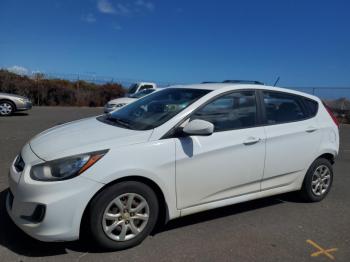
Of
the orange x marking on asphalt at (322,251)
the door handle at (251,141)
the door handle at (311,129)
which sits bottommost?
the orange x marking on asphalt at (322,251)

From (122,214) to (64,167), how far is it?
2.32ft

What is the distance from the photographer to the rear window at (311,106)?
4883 mm

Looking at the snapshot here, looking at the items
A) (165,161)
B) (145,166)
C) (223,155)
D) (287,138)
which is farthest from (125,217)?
(287,138)

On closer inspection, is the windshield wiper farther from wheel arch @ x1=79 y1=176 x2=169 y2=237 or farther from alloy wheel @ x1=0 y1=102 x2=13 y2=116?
alloy wheel @ x1=0 y1=102 x2=13 y2=116

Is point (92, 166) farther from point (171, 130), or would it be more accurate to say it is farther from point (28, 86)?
point (28, 86)

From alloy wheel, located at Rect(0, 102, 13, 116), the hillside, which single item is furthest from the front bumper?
the hillside

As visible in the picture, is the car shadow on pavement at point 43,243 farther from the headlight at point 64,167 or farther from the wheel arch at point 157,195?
the headlight at point 64,167

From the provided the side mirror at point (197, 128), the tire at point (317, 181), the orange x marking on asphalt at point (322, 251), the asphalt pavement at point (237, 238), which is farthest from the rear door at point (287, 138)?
the side mirror at point (197, 128)

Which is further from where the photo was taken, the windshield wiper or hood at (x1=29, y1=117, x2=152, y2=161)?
the windshield wiper

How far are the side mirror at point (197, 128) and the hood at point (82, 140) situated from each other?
39cm

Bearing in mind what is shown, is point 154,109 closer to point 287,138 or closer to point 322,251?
point 287,138

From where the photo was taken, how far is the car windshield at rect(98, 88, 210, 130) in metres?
3.79

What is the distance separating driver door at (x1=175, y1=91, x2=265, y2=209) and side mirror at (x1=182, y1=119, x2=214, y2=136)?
0.12 m

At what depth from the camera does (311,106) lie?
4941 millimetres
